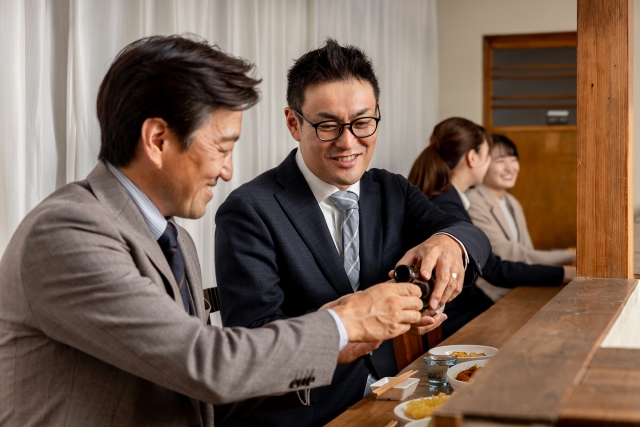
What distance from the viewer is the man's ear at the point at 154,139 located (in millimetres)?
1210

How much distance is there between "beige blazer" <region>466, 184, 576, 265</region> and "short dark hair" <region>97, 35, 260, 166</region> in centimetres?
294

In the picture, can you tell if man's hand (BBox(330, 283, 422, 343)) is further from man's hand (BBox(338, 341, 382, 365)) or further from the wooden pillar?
the wooden pillar

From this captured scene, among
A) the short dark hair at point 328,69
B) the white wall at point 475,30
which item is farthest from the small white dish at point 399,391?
the white wall at point 475,30

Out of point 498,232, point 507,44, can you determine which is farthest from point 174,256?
point 507,44

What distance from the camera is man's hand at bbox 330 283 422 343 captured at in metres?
1.26

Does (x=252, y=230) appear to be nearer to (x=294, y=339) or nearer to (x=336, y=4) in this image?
(x=294, y=339)

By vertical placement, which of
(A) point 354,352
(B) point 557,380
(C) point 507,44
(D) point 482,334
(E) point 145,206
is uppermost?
(C) point 507,44

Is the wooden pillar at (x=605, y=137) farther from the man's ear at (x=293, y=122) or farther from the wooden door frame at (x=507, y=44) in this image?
the wooden door frame at (x=507, y=44)

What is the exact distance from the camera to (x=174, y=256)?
142cm

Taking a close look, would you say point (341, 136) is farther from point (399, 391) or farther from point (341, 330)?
point (341, 330)

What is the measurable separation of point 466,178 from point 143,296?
298cm

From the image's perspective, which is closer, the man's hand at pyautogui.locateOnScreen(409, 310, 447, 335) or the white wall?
the man's hand at pyautogui.locateOnScreen(409, 310, 447, 335)

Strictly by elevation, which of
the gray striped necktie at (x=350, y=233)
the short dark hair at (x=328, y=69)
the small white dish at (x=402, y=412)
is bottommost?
the small white dish at (x=402, y=412)

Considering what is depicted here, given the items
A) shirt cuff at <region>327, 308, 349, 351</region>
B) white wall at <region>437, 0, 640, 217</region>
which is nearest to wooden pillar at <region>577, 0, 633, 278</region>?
shirt cuff at <region>327, 308, 349, 351</region>
